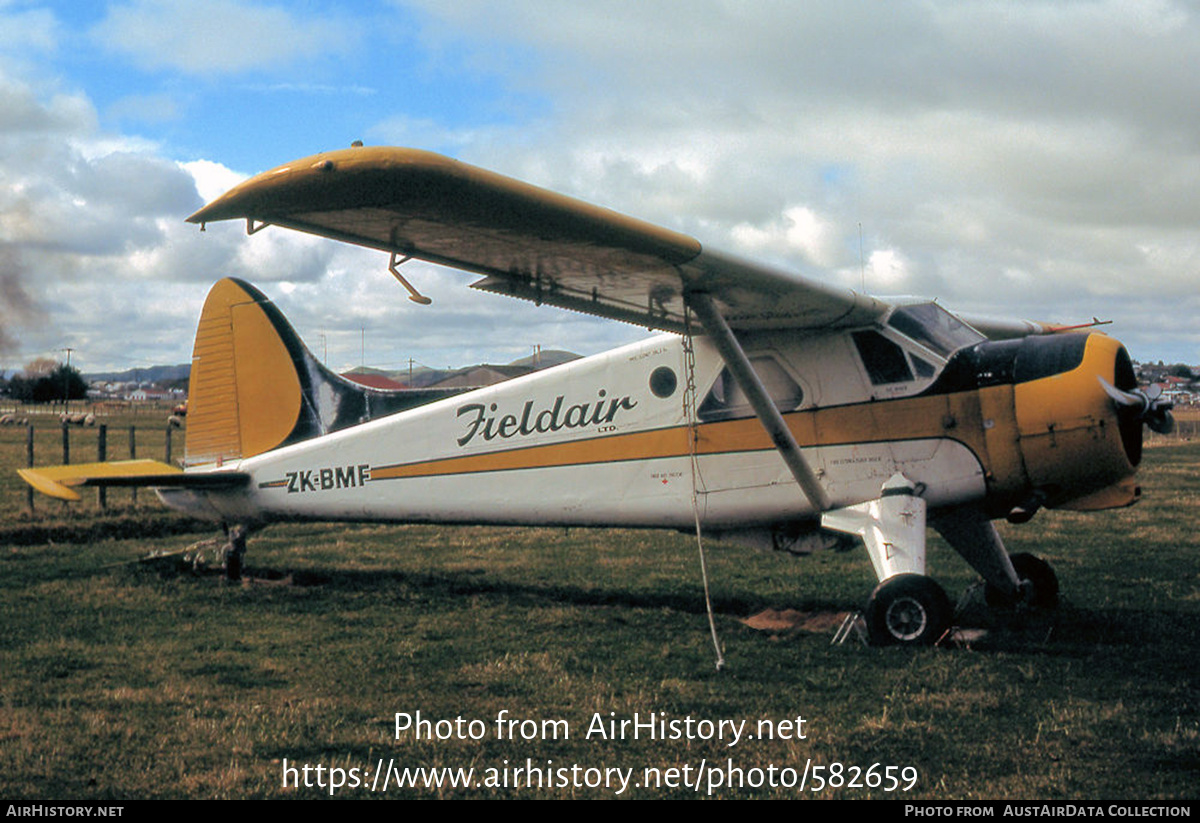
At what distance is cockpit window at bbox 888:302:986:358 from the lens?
768 centimetres

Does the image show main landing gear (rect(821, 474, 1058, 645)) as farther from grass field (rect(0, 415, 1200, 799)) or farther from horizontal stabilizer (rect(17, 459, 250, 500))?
horizontal stabilizer (rect(17, 459, 250, 500))

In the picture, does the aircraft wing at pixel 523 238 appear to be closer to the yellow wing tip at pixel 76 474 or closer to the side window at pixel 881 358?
the side window at pixel 881 358

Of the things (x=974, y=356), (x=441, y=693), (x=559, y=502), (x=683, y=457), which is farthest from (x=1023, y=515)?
(x=441, y=693)

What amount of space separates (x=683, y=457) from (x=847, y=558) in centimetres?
431

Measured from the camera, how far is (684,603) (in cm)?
897

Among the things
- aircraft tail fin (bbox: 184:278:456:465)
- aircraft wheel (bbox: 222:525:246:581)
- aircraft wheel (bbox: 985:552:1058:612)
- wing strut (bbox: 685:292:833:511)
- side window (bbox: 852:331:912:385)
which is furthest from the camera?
aircraft tail fin (bbox: 184:278:456:465)

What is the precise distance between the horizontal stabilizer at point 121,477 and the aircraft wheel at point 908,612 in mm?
6631

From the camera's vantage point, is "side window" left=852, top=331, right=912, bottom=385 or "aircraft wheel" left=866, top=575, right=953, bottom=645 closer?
"aircraft wheel" left=866, top=575, right=953, bottom=645

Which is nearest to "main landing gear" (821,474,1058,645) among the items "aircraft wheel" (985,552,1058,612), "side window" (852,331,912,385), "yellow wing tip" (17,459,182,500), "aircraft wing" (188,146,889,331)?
"aircraft wheel" (985,552,1058,612)

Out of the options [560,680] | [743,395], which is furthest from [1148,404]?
[560,680]

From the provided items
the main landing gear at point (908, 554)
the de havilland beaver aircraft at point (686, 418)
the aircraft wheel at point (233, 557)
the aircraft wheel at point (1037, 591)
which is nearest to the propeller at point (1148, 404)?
the de havilland beaver aircraft at point (686, 418)

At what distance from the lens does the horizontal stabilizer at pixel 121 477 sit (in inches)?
370

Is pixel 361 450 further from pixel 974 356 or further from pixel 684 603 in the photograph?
pixel 974 356

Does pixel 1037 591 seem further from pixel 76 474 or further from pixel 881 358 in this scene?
pixel 76 474
